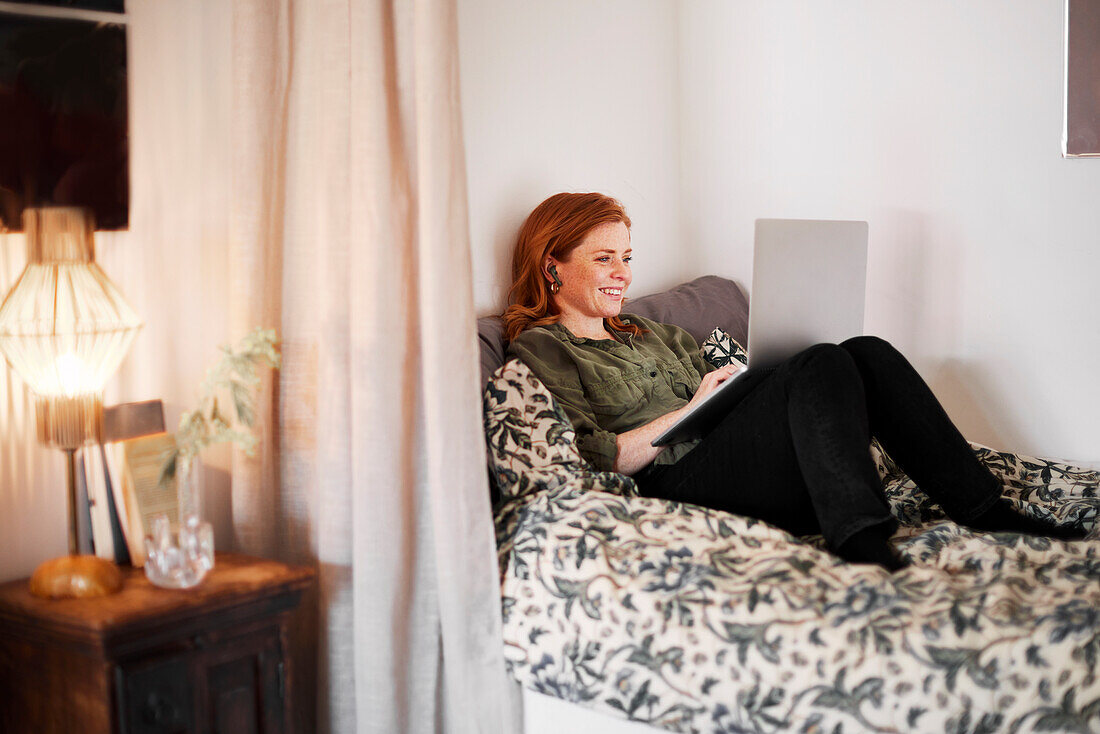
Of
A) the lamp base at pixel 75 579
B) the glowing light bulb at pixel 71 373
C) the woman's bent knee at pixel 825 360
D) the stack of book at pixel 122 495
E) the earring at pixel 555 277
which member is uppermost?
the earring at pixel 555 277

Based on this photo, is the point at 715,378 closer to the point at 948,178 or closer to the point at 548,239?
the point at 548,239

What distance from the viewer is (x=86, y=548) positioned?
1.30m

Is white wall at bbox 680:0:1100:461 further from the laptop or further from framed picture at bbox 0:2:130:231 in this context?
framed picture at bbox 0:2:130:231

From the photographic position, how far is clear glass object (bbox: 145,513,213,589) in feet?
3.92

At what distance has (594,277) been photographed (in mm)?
2088

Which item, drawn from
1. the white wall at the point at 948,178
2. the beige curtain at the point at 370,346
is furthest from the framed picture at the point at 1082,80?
the beige curtain at the point at 370,346

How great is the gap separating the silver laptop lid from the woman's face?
1.34 ft

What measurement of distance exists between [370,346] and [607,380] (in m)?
0.70

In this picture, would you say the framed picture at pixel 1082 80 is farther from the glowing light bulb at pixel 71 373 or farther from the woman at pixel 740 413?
the glowing light bulb at pixel 71 373

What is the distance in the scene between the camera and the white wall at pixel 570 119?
84.8 inches

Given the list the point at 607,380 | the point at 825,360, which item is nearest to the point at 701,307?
the point at 607,380

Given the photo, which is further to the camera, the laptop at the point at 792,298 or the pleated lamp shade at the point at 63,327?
the laptop at the point at 792,298

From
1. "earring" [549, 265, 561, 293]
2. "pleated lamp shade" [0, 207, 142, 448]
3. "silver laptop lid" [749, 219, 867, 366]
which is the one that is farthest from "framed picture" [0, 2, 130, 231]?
"silver laptop lid" [749, 219, 867, 366]

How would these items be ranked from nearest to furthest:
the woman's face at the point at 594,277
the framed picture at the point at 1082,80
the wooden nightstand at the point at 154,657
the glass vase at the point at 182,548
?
the wooden nightstand at the point at 154,657 → the glass vase at the point at 182,548 → the woman's face at the point at 594,277 → the framed picture at the point at 1082,80
